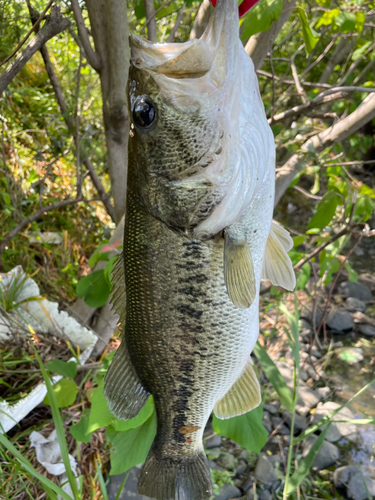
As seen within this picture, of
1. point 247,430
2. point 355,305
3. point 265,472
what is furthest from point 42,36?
point 355,305

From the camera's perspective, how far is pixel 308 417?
2.88 meters

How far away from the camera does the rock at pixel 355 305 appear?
403 cm

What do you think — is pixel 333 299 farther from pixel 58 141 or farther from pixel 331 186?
pixel 58 141

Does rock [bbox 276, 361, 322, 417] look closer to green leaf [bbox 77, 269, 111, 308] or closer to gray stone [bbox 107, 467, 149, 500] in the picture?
gray stone [bbox 107, 467, 149, 500]

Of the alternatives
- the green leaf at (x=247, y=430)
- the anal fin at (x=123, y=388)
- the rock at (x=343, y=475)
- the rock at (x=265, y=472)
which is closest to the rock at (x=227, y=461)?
the rock at (x=265, y=472)

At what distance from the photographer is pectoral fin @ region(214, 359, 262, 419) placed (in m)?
1.19

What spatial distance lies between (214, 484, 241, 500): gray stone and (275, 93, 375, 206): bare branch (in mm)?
1940

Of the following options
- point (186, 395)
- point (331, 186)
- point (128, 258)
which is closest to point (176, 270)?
point (128, 258)

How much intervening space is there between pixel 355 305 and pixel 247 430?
10.2 feet

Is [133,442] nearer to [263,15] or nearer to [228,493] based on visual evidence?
[228,493]

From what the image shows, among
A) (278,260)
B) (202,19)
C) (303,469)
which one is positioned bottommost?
(303,469)

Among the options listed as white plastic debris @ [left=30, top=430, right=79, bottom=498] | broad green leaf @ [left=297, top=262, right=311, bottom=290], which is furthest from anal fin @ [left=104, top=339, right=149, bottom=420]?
broad green leaf @ [left=297, top=262, right=311, bottom=290]

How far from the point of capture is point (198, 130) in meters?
0.88

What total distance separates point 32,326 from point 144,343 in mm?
1828
